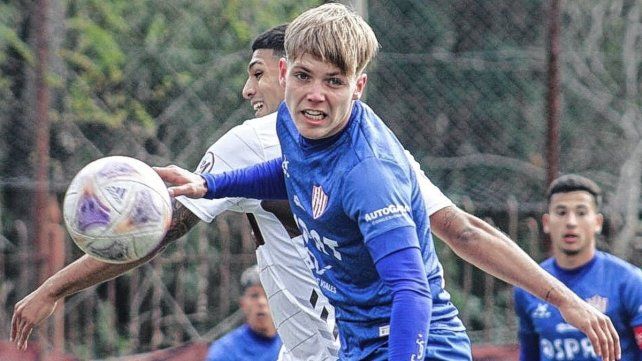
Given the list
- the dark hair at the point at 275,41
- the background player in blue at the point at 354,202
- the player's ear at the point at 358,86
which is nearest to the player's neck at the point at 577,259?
the dark hair at the point at 275,41

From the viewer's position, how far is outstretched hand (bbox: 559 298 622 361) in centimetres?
418

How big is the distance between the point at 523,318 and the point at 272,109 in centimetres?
284

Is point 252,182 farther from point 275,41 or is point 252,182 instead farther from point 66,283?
point 275,41

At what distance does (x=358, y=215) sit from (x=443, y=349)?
0.52 m

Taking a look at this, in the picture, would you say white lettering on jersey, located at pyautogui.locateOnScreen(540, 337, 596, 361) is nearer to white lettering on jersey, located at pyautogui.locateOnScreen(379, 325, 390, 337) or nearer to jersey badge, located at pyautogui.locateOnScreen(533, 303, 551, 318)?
jersey badge, located at pyautogui.locateOnScreen(533, 303, 551, 318)

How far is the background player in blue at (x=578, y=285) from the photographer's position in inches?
280

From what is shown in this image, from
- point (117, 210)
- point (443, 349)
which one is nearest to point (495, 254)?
point (443, 349)

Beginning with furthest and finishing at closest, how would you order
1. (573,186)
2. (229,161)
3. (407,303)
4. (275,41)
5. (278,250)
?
(573,186) < (275,41) < (278,250) < (229,161) < (407,303)

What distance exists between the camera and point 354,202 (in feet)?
12.3

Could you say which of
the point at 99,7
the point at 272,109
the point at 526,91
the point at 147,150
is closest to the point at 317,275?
the point at 272,109

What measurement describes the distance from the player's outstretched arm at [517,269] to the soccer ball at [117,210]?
0.95m

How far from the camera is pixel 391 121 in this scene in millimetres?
9359

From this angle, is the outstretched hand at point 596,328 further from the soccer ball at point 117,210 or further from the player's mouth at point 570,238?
the player's mouth at point 570,238

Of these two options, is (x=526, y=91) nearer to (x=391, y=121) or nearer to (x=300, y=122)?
(x=391, y=121)
